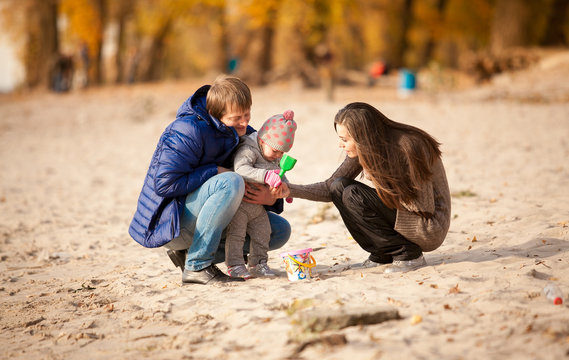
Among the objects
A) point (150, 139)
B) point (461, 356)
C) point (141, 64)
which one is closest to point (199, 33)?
point (141, 64)

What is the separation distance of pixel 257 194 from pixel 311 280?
638 millimetres

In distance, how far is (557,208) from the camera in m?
5.44

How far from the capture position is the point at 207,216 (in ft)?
12.7

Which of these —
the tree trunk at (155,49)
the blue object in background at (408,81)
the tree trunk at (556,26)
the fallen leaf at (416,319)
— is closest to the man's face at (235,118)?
the fallen leaf at (416,319)

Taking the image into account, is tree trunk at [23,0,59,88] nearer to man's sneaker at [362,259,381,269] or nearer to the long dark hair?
man's sneaker at [362,259,381,269]

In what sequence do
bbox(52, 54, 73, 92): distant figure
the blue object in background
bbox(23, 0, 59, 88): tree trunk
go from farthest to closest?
bbox(23, 0, 59, 88): tree trunk < bbox(52, 54, 73, 92): distant figure < the blue object in background

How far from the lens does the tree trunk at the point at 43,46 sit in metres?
22.3

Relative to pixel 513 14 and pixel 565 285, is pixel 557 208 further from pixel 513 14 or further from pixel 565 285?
pixel 513 14

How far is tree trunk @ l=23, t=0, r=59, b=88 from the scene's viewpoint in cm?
2233

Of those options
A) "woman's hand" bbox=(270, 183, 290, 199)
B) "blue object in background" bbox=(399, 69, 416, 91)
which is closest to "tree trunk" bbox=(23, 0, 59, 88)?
"blue object in background" bbox=(399, 69, 416, 91)

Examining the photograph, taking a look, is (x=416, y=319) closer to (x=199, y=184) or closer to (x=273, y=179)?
(x=273, y=179)

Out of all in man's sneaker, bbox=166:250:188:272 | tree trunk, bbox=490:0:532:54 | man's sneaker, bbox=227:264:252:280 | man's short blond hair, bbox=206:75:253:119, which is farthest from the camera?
tree trunk, bbox=490:0:532:54

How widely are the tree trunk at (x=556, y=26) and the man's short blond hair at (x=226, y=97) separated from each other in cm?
1827

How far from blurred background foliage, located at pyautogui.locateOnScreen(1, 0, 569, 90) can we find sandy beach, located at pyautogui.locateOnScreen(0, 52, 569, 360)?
6.93 meters
